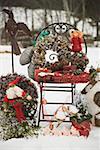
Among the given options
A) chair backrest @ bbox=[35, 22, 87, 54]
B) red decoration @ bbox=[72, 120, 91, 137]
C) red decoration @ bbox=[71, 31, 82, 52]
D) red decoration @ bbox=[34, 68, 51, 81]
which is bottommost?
red decoration @ bbox=[72, 120, 91, 137]

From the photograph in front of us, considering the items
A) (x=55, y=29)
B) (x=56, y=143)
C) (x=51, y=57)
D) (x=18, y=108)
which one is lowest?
(x=56, y=143)

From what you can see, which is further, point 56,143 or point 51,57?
point 51,57

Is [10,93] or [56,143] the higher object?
[10,93]

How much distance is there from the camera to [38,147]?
1449mm

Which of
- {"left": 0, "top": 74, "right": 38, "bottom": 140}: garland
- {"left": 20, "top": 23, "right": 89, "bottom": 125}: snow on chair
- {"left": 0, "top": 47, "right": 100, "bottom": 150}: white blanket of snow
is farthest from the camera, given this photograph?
{"left": 20, "top": 23, "right": 89, "bottom": 125}: snow on chair

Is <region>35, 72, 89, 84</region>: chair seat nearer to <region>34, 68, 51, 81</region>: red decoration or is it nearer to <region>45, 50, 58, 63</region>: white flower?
<region>34, 68, 51, 81</region>: red decoration

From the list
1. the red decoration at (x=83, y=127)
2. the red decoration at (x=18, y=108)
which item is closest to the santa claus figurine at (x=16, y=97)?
the red decoration at (x=18, y=108)

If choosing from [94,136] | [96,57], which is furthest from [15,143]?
[96,57]

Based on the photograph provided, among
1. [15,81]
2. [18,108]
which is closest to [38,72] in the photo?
[15,81]

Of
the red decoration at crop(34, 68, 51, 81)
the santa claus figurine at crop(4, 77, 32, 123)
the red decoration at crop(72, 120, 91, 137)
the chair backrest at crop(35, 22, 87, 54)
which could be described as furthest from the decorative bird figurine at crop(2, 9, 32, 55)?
the red decoration at crop(72, 120, 91, 137)

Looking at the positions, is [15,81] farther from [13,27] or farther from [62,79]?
[13,27]

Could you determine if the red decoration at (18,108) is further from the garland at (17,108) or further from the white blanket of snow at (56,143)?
the white blanket of snow at (56,143)

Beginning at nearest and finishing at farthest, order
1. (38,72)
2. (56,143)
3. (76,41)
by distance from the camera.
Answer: (56,143) < (38,72) < (76,41)

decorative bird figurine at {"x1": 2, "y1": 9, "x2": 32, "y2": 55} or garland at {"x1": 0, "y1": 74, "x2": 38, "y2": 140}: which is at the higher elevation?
decorative bird figurine at {"x1": 2, "y1": 9, "x2": 32, "y2": 55}
